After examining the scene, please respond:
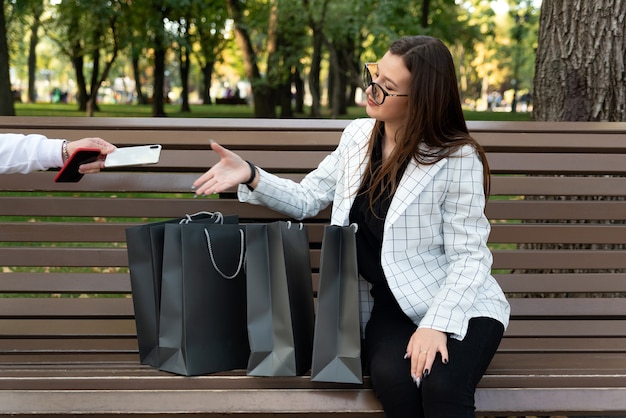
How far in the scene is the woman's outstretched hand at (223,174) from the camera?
2668 millimetres

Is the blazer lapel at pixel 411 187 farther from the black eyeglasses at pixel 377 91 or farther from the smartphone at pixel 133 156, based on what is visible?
Answer: the smartphone at pixel 133 156

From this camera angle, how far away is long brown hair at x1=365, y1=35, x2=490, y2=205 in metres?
2.68

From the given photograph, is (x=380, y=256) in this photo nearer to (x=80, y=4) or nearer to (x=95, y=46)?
(x=80, y=4)

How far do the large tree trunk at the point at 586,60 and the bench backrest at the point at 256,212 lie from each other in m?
0.72

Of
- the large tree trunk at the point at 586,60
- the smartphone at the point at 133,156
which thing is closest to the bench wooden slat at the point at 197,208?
the smartphone at the point at 133,156

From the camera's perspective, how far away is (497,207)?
3473mm

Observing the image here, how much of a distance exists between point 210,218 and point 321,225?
1.97ft

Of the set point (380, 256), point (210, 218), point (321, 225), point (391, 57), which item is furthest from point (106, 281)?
point (391, 57)

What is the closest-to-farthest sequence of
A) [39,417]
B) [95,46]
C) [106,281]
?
[39,417]
[106,281]
[95,46]

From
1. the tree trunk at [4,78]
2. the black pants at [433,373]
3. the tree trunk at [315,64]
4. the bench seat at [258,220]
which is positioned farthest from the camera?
the tree trunk at [315,64]

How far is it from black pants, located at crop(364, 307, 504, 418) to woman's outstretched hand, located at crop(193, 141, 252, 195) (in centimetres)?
73

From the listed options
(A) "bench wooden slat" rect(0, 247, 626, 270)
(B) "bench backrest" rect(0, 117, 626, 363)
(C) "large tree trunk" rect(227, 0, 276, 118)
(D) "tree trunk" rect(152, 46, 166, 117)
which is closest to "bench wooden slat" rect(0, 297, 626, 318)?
(B) "bench backrest" rect(0, 117, 626, 363)

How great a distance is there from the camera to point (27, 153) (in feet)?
9.63

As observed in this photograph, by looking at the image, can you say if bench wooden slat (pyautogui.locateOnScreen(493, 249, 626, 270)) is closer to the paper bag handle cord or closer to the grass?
the paper bag handle cord
